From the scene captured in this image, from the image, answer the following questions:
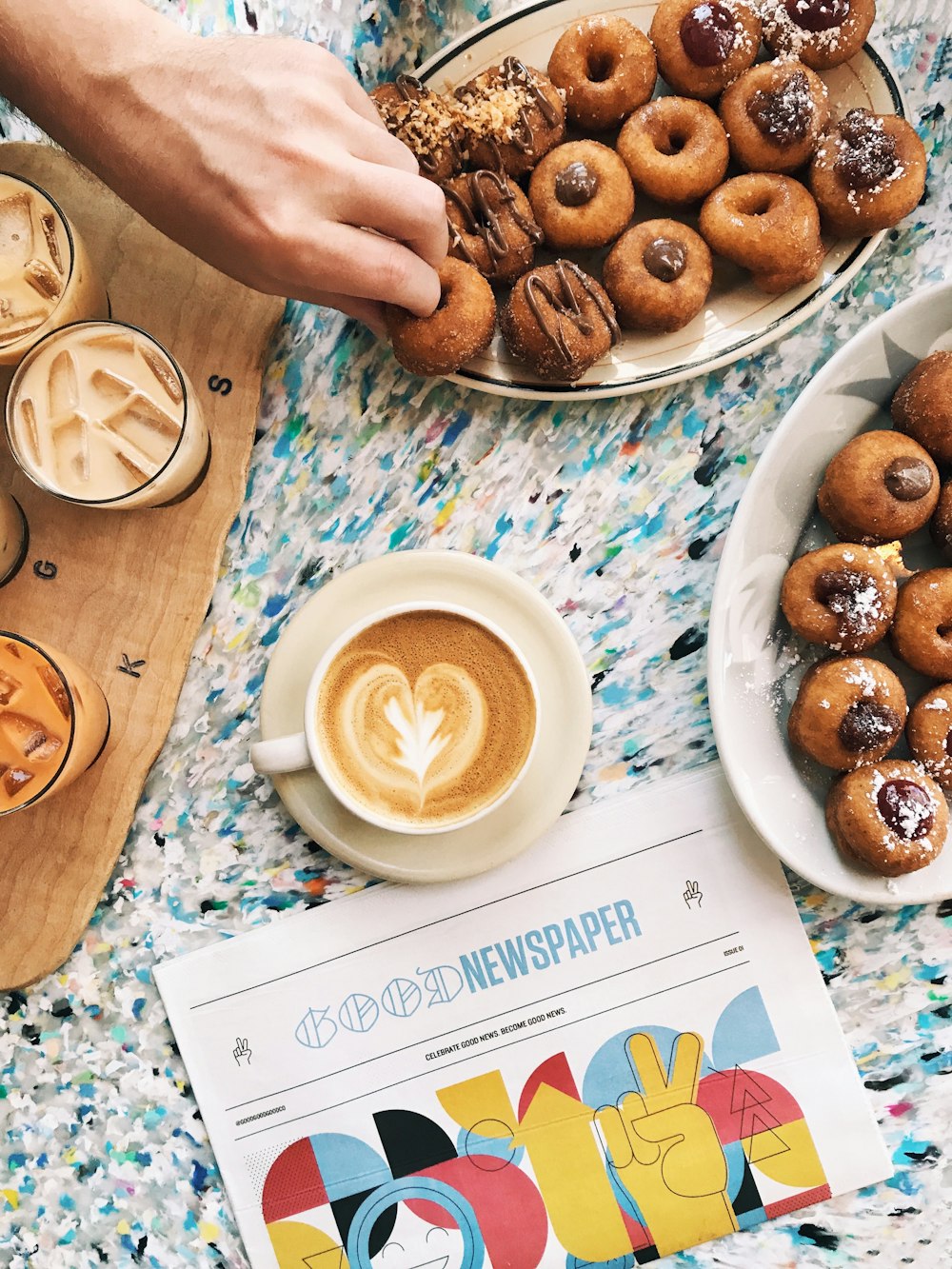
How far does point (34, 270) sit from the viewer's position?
3.74 feet

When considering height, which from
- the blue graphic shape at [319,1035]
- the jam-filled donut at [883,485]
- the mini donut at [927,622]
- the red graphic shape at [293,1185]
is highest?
the jam-filled donut at [883,485]

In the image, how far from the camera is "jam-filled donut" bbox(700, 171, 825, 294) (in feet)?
3.84

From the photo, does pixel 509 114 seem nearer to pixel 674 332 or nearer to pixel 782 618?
pixel 674 332

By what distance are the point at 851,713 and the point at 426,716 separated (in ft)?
1.64

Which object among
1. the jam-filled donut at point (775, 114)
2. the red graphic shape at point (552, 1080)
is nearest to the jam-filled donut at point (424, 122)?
the jam-filled donut at point (775, 114)

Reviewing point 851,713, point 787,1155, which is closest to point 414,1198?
point 787,1155

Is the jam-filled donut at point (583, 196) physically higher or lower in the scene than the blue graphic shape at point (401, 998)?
higher

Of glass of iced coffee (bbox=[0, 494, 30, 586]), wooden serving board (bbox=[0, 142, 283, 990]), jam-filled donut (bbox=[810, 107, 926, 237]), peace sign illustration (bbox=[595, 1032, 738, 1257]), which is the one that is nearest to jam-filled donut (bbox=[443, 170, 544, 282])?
wooden serving board (bbox=[0, 142, 283, 990])

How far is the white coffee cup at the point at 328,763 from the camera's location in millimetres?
1096

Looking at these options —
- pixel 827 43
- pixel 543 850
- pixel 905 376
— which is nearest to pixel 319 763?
pixel 543 850

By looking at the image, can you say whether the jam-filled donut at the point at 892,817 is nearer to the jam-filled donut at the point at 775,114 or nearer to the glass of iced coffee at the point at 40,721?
the jam-filled donut at the point at 775,114

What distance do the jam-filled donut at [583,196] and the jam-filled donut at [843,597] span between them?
18.9 inches

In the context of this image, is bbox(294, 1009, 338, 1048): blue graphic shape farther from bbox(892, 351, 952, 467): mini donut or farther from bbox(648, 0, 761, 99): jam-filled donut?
bbox(648, 0, 761, 99): jam-filled donut

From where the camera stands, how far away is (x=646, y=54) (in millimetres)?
1214
